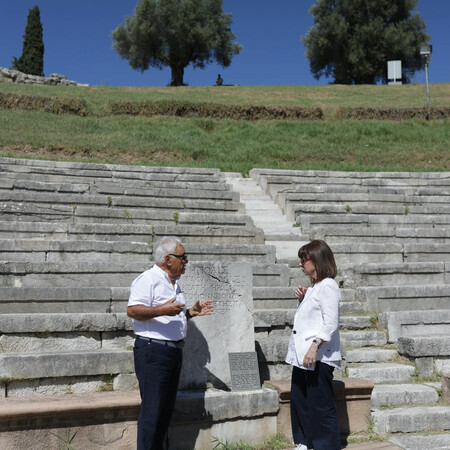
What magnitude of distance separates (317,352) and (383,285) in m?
3.87

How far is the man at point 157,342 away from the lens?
370cm

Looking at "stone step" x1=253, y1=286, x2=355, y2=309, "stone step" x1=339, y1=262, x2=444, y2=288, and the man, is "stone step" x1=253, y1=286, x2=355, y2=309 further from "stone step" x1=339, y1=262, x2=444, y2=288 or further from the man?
the man

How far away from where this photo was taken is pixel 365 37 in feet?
148

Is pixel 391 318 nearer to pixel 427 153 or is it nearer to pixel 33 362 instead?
pixel 33 362

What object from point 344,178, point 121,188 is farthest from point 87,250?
point 344,178

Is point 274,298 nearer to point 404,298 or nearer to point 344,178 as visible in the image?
point 404,298

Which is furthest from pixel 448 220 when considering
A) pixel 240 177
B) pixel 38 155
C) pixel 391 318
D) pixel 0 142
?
pixel 0 142

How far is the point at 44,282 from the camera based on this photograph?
6387mm

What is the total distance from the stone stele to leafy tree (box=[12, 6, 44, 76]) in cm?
4726

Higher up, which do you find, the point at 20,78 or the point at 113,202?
the point at 20,78

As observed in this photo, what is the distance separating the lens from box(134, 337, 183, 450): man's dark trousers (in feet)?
12.2

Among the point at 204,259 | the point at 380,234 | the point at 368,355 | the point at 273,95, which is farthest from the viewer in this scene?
the point at 273,95

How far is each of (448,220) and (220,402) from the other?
272 inches

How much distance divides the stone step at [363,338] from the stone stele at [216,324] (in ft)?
→ 5.34
